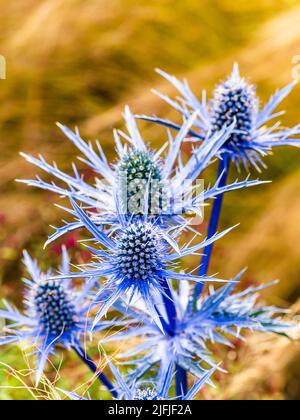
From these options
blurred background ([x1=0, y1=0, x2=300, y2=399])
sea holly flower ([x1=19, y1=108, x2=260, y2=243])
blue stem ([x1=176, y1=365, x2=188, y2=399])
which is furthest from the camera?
blurred background ([x1=0, y1=0, x2=300, y2=399])

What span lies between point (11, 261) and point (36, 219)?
9.8 inches

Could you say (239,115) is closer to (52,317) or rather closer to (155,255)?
(155,255)

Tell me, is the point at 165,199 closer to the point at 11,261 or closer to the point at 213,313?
the point at 213,313

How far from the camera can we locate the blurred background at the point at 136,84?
265 centimetres

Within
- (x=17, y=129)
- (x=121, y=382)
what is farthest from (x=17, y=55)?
(x=121, y=382)

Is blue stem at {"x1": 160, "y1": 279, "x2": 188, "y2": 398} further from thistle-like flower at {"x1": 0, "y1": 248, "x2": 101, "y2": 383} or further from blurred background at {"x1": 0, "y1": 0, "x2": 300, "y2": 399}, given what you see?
blurred background at {"x1": 0, "y1": 0, "x2": 300, "y2": 399}

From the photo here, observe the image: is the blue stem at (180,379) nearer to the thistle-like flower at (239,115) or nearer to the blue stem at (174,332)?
the blue stem at (174,332)

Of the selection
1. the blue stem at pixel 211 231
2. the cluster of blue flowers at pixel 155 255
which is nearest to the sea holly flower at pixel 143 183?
the cluster of blue flowers at pixel 155 255

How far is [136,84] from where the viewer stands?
117 inches

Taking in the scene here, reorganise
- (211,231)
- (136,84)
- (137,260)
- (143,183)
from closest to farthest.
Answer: (137,260) → (143,183) → (211,231) → (136,84)

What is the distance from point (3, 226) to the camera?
8.22 feet

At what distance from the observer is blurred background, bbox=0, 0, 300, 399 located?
2.65 m

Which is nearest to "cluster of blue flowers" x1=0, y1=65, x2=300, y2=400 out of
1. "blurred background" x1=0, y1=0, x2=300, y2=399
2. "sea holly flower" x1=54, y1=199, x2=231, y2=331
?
"sea holly flower" x1=54, y1=199, x2=231, y2=331

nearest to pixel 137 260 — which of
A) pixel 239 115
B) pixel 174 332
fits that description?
pixel 174 332
